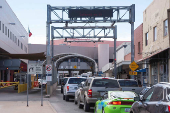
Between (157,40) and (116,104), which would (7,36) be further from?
(116,104)

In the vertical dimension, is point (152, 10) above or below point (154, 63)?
above

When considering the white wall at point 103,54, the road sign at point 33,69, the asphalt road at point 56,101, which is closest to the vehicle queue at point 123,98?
the asphalt road at point 56,101

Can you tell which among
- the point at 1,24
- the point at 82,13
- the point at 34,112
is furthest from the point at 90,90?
the point at 1,24

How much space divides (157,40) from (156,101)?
2009 centimetres

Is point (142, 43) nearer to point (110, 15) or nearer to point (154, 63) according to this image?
point (154, 63)

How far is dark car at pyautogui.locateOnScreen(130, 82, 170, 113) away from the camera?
684 cm

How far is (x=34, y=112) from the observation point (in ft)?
48.9

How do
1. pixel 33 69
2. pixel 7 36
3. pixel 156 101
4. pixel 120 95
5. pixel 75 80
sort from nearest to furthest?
1. pixel 156 101
2. pixel 120 95
3. pixel 33 69
4. pixel 75 80
5. pixel 7 36

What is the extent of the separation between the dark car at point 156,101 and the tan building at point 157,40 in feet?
47.0

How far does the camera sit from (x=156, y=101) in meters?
7.47

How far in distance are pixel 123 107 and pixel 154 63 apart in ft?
63.5

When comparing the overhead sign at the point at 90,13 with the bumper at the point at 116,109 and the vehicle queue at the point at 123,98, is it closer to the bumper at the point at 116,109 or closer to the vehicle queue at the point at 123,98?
the vehicle queue at the point at 123,98

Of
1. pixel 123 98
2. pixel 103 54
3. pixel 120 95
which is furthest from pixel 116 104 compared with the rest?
pixel 103 54

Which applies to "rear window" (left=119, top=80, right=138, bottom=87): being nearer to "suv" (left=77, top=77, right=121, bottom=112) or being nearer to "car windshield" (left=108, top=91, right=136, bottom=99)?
"suv" (left=77, top=77, right=121, bottom=112)
